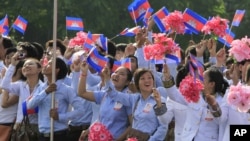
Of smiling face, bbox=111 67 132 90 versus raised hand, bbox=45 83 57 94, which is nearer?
smiling face, bbox=111 67 132 90

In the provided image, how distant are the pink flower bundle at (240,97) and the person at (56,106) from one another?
92.3 inches

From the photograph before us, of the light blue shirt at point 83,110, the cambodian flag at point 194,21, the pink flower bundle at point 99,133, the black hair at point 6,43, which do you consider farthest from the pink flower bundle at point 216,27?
the black hair at point 6,43

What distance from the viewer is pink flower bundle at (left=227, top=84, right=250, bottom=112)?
21.9 feet

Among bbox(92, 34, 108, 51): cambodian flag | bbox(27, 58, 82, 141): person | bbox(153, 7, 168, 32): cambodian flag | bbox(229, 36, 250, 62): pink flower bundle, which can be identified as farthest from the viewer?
bbox(92, 34, 108, 51): cambodian flag

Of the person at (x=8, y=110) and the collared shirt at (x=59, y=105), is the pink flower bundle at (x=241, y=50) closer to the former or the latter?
the collared shirt at (x=59, y=105)

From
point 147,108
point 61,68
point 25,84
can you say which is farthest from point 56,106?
point 147,108

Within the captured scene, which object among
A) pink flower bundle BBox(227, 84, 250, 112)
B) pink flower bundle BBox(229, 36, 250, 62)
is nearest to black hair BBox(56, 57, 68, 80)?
pink flower bundle BBox(229, 36, 250, 62)

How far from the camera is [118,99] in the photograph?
318 inches

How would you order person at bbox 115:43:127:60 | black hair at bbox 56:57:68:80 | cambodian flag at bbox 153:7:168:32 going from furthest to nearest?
person at bbox 115:43:127:60 < cambodian flag at bbox 153:7:168:32 < black hair at bbox 56:57:68:80

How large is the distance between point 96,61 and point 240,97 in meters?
2.27

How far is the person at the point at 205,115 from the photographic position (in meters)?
7.34

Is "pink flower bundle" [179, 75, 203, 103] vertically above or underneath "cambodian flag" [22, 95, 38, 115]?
above

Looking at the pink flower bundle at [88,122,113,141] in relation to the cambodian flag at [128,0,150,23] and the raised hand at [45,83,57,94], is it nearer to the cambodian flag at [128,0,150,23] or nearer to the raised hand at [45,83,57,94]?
the raised hand at [45,83,57,94]

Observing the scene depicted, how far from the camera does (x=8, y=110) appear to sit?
923cm
